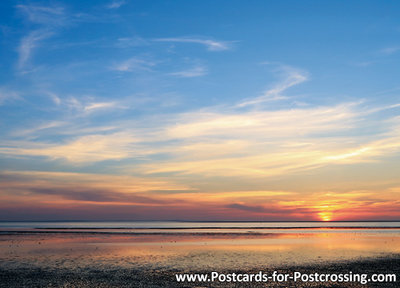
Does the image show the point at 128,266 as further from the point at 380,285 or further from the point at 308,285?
the point at 380,285

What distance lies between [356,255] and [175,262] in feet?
71.8

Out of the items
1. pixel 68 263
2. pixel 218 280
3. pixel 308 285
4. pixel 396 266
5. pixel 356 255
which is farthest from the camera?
pixel 356 255

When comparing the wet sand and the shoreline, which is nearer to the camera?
the shoreline

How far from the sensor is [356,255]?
44.0 m

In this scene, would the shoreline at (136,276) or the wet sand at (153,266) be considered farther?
the wet sand at (153,266)

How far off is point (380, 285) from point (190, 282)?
1351 centimetres

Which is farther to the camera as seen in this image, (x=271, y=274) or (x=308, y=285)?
(x=271, y=274)

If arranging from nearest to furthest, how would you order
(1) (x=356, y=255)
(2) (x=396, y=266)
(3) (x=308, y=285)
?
(3) (x=308, y=285) < (2) (x=396, y=266) < (1) (x=356, y=255)

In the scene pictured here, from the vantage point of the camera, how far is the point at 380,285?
26.4 metres

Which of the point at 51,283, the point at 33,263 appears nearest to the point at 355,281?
the point at 51,283

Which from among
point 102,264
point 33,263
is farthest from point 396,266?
point 33,263

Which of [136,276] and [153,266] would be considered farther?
[153,266]

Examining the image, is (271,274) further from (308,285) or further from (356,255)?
(356,255)

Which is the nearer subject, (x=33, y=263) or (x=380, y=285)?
(x=380, y=285)
